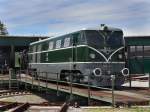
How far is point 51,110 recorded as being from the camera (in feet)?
59.8

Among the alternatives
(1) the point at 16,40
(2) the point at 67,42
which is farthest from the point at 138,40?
(2) the point at 67,42

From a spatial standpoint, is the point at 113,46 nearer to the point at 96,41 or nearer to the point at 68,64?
the point at 96,41

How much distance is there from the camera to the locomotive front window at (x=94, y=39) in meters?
24.3

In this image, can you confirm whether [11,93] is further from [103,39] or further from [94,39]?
[103,39]

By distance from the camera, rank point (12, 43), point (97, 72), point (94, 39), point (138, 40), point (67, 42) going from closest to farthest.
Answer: point (97, 72)
point (94, 39)
point (67, 42)
point (138, 40)
point (12, 43)

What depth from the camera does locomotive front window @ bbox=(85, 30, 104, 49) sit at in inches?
957

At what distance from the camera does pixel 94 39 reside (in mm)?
24469

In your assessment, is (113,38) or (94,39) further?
(113,38)

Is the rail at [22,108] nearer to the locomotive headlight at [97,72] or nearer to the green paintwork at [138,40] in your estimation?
the locomotive headlight at [97,72]

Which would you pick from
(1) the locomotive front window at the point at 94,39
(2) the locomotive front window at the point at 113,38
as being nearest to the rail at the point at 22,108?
(1) the locomotive front window at the point at 94,39

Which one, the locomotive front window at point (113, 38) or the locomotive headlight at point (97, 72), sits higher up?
the locomotive front window at point (113, 38)

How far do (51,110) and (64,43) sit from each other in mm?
9574

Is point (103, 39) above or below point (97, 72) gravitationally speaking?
above

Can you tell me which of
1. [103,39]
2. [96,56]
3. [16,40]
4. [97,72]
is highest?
[16,40]
